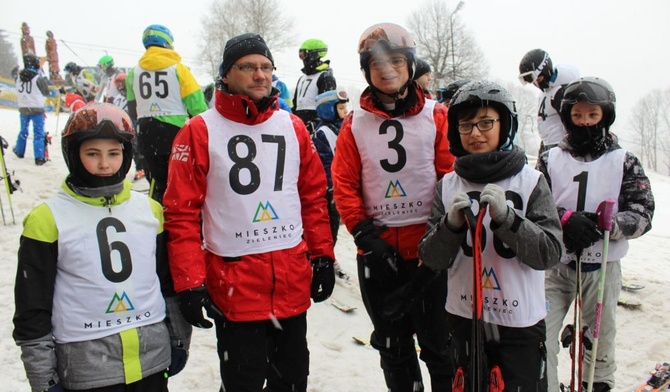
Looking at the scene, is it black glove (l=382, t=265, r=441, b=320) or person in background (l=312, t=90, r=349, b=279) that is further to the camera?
person in background (l=312, t=90, r=349, b=279)

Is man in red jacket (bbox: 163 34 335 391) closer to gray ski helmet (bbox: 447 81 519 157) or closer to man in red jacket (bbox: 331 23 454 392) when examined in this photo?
man in red jacket (bbox: 331 23 454 392)

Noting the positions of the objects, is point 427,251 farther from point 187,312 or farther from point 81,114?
point 81,114

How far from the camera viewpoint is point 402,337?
2965 mm

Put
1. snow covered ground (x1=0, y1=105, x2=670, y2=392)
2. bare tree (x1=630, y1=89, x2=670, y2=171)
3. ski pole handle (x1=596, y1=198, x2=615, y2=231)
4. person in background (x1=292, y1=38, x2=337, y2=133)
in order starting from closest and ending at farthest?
ski pole handle (x1=596, y1=198, x2=615, y2=231), snow covered ground (x1=0, y1=105, x2=670, y2=392), person in background (x1=292, y1=38, x2=337, y2=133), bare tree (x1=630, y1=89, x2=670, y2=171)

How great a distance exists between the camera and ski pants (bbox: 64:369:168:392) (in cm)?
219

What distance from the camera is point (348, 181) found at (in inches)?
118

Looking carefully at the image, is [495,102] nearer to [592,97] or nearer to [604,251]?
[592,97]

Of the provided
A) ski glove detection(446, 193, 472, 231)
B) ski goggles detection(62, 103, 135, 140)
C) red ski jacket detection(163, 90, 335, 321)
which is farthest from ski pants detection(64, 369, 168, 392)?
ski glove detection(446, 193, 472, 231)

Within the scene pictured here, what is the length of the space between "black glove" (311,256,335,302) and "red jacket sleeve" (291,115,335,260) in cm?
7

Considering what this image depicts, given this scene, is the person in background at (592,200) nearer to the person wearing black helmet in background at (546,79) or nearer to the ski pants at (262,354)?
the ski pants at (262,354)

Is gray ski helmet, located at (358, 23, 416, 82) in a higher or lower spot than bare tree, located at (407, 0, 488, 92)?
lower

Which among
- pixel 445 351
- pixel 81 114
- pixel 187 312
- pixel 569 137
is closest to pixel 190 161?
pixel 81 114

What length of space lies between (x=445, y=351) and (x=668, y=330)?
11.2 feet

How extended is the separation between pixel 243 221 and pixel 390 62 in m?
1.28
